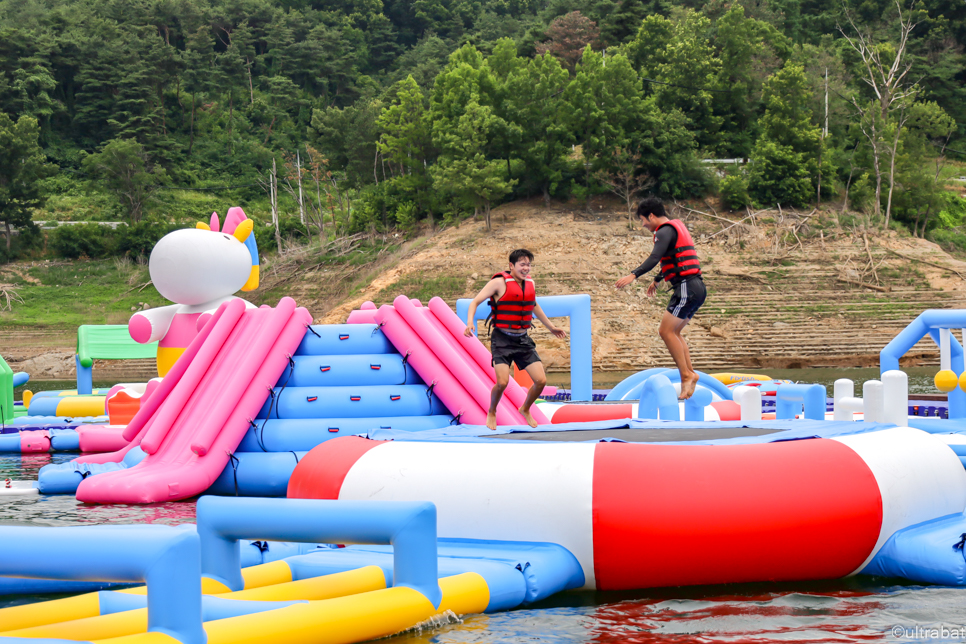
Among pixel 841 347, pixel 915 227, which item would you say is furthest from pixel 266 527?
pixel 915 227

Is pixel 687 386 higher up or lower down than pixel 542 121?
lower down

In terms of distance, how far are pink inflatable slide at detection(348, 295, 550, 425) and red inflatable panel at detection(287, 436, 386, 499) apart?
7.48 feet

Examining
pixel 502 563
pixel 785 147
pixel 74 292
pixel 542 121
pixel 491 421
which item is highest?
pixel 542 121

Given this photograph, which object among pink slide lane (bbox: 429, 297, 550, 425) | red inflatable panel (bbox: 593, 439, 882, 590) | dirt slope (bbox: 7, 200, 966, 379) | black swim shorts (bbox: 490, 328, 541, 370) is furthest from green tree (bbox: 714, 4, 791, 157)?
red inflatable panel (bbox: 593, 439, 882, 590)

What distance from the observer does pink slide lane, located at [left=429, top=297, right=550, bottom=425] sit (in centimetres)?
769

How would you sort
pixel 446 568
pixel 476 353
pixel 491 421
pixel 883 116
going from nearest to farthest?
pixel 446 568 → pixel 491 421 → pixel 476 353 → pixel 883 116

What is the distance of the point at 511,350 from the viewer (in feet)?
19.9

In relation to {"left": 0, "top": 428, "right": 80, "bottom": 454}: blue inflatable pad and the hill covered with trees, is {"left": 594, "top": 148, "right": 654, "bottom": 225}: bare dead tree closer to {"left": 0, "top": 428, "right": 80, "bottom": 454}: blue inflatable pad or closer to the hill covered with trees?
the hill covered with trees

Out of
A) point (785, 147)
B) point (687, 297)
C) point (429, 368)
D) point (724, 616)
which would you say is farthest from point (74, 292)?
point (724, 616)

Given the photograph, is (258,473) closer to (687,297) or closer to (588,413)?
(588,413)

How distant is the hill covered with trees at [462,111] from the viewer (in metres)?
34.8

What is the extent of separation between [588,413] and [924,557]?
4.50 meters

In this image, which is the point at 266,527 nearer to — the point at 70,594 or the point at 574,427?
the point at 70,594

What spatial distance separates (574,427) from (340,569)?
209 centimetres
